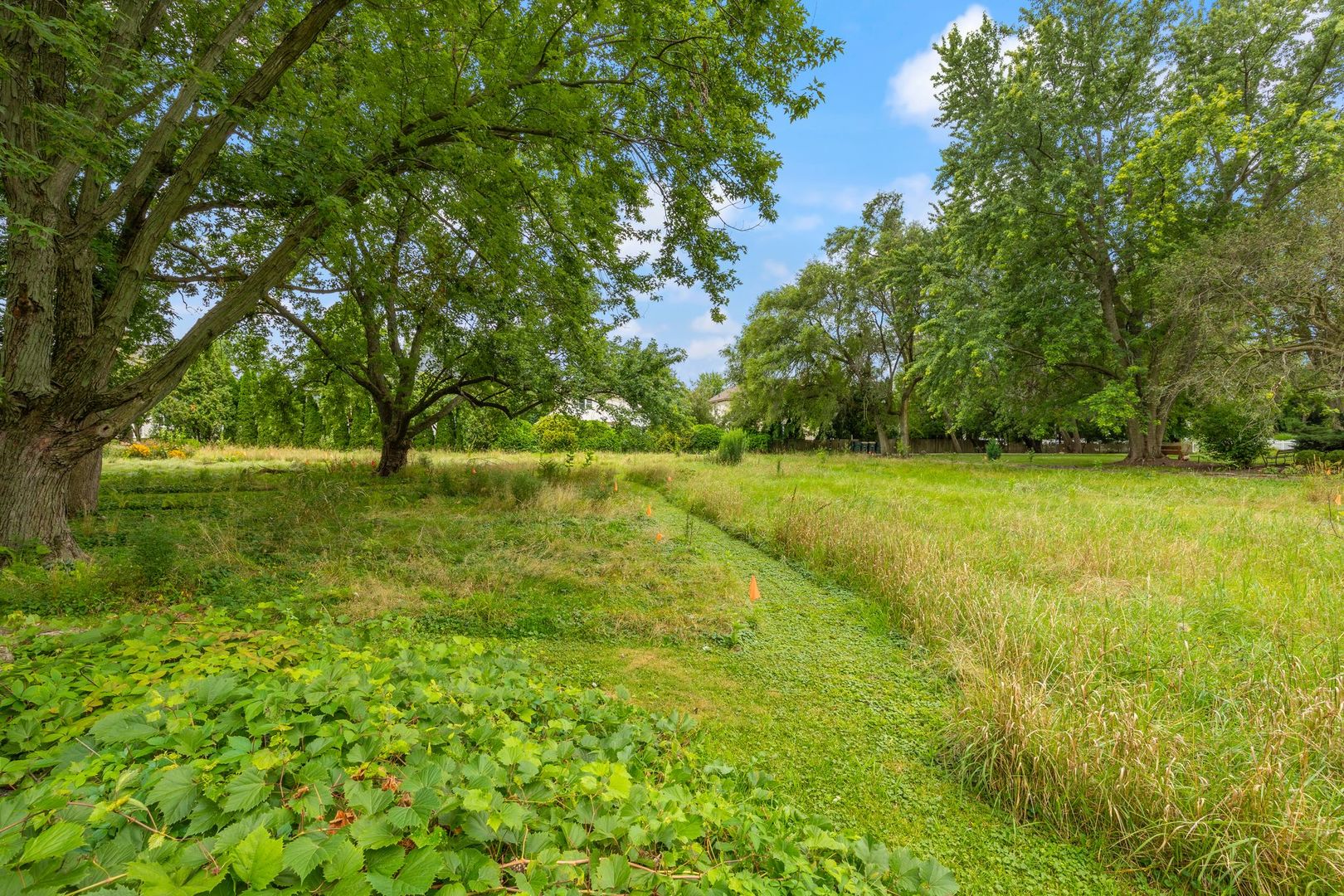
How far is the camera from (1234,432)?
56.4 feet

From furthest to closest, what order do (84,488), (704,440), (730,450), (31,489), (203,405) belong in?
(704,440) → (203,405) → (730,450) → (84,488) → (31,489)

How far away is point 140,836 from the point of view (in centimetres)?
114

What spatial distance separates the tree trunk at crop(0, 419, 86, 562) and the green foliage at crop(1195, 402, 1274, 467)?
22.1m

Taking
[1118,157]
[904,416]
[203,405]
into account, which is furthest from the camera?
[904,416]

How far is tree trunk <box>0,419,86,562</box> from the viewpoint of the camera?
15.5ft

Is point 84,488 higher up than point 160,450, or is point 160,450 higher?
point 160,450

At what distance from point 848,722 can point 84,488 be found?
10881mm

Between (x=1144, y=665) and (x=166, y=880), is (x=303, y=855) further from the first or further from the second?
(x=1144, y=665)

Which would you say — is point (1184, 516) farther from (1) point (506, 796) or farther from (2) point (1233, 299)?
(1) point (506, 796)

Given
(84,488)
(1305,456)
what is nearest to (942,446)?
(1305,456)

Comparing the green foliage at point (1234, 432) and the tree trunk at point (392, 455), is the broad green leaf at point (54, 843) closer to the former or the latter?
the tree trunk at point (392, 455)

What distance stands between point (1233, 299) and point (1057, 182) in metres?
5.65

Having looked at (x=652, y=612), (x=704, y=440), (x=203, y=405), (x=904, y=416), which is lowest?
(x=652, y=612)

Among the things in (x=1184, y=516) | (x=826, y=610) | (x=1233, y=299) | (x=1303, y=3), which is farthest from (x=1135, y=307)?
(x=826, y=610)
